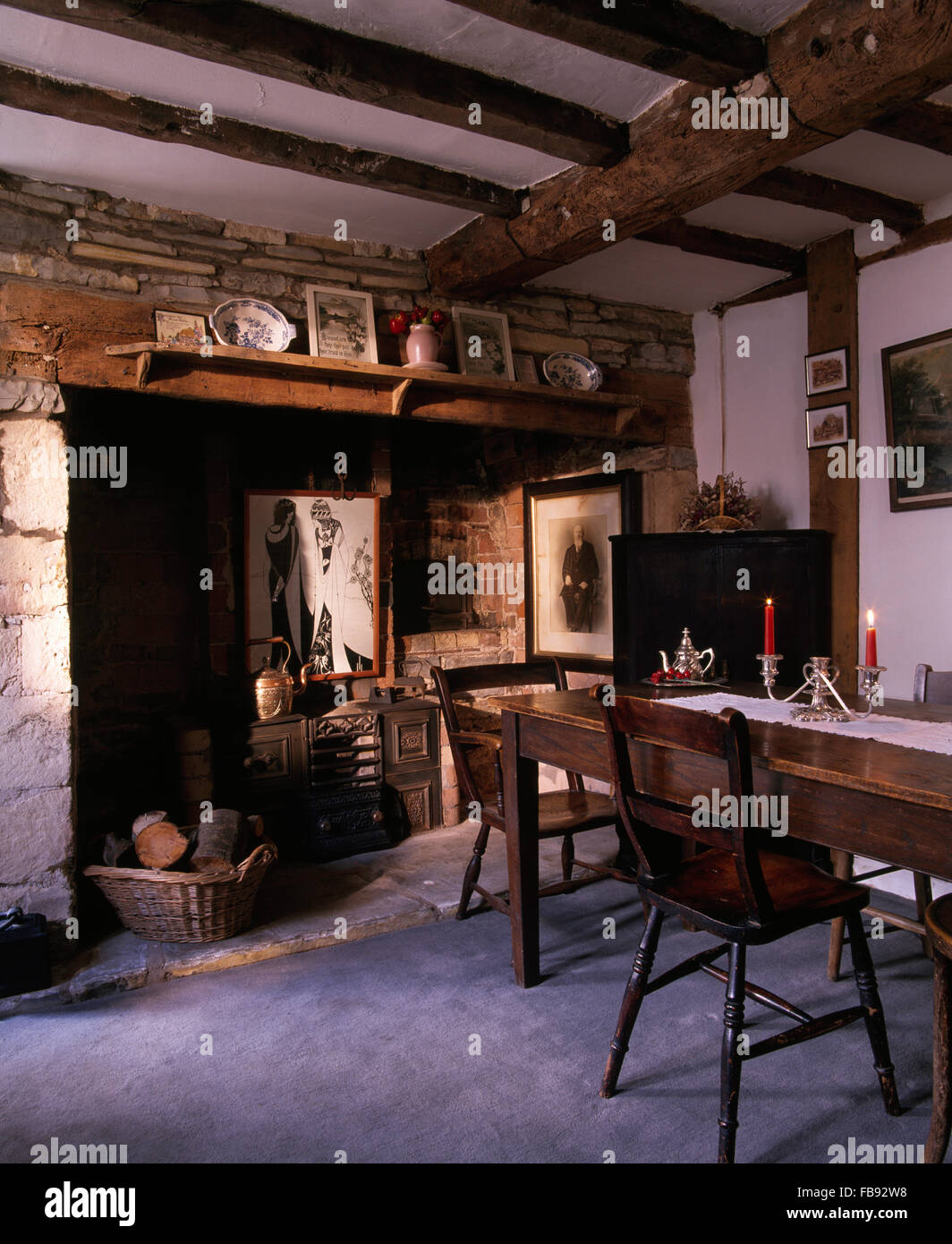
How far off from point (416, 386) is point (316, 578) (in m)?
1.27

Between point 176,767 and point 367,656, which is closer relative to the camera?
point 176,767

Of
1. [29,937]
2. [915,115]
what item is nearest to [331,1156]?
[29,937]

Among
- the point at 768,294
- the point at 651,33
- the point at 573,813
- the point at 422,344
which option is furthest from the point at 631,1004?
the point at 768,294

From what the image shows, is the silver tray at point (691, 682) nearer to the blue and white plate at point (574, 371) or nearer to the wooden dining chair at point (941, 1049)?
the wooden dining chair at point (941, 1049)

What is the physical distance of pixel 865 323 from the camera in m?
3.70

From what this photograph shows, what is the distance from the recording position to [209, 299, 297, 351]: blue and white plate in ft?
10.6

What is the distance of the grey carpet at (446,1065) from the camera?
2.03 metres

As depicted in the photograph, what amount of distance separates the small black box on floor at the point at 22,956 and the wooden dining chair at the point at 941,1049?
258 centimetres

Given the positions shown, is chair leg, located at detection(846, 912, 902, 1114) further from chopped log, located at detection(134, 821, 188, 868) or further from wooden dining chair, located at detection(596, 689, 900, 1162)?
chopped log, located at detection(134, 821, 188, 868)

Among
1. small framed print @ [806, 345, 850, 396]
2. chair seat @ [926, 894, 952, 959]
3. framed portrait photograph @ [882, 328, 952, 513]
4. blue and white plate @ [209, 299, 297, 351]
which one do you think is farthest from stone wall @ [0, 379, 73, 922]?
framed portrait photograph @ [882, 328, 952, 513]

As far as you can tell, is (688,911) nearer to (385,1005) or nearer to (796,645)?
(385,1005)

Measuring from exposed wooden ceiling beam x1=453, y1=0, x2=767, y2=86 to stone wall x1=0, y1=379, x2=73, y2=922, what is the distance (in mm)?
1968

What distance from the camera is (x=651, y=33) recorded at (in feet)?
7.29

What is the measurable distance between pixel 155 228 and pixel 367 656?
7.40 ft
